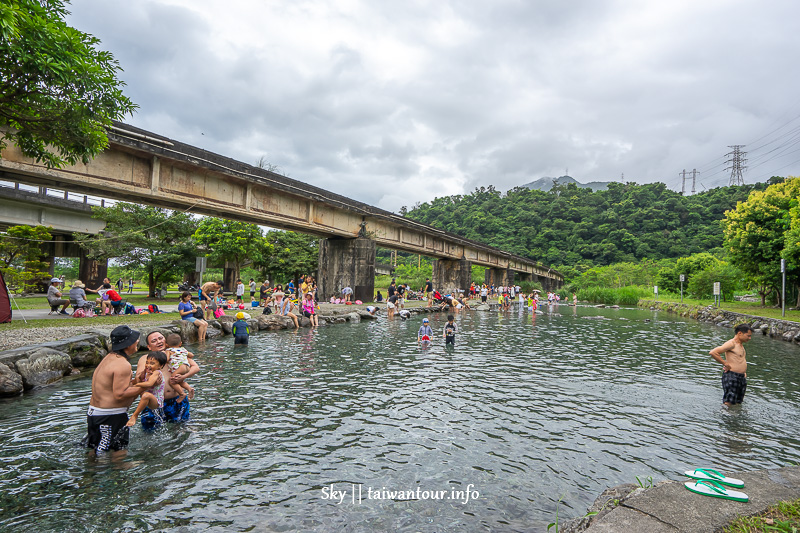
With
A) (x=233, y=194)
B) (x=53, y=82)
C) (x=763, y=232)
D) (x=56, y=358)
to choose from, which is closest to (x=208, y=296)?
(x=233, y=194)

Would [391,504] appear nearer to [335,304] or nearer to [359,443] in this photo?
[359,443]

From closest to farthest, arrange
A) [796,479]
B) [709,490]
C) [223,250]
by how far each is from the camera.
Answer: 1. [709,490]
2. [796,479]
3. [223,250]

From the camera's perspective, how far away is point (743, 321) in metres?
21.0

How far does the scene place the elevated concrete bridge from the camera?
14.2 metres

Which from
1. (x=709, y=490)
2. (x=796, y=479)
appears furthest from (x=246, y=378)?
(x=796, y=479)

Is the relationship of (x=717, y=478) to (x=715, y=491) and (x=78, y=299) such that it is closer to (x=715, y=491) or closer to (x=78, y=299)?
(x=715, y=491)

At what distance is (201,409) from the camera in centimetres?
661

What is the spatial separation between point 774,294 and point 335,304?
32.3 meters

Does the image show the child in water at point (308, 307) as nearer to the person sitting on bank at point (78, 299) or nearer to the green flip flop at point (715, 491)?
the person sitting on bank at point (78, 299)

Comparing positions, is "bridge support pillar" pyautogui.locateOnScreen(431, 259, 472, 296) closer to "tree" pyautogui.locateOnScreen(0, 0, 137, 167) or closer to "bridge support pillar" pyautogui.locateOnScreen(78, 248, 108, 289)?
"bridge support pillar" pyautogui.locateOnScreen(78, 248, 108, 289)

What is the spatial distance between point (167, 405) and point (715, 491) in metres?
6.67

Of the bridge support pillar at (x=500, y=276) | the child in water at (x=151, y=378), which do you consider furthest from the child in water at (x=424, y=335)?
the bridge support pillar at (x=500, y=276)

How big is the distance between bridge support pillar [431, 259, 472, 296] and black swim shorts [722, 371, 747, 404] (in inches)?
1497

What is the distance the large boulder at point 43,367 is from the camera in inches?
301
